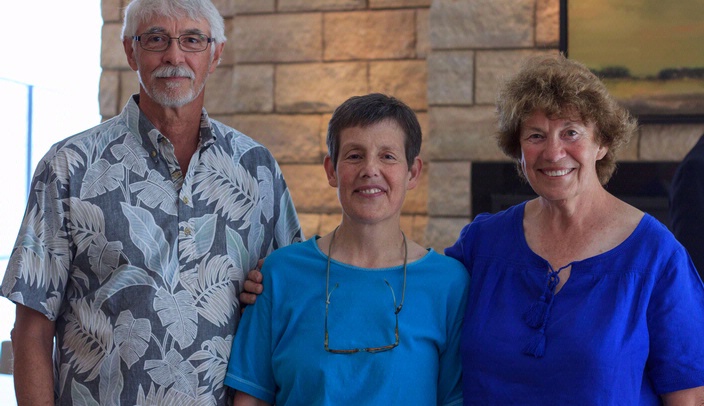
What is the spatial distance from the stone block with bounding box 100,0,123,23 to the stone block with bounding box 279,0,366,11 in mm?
810

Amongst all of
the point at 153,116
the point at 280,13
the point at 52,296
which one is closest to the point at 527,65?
the point at 153,116

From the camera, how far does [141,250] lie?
1.55 meters

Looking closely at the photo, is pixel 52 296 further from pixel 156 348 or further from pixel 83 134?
pixel 83 134

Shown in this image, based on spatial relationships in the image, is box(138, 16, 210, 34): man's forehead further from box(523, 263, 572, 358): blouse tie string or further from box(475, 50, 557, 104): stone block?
box(475, 50, 557, 104): stone block

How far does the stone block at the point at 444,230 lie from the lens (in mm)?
3342

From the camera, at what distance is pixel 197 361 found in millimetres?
1551

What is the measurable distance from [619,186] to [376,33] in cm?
125

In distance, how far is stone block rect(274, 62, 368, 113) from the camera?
3590 mm

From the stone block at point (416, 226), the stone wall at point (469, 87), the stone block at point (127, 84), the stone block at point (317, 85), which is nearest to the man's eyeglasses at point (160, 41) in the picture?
the stone wall at point (469, 87)

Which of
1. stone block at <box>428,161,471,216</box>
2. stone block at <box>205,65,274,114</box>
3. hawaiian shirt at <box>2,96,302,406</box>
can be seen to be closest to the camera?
hawaiian shirt at <box>2,96,302,406</box>

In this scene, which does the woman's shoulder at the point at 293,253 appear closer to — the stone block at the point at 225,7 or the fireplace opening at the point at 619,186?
the fireplace opening at the point at 619,186

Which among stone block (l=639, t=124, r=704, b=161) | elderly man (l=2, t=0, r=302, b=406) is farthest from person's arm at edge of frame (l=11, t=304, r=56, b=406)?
stone block (l=639, t=124, r=704, b=161)

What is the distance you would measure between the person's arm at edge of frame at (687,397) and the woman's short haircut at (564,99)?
494 mm

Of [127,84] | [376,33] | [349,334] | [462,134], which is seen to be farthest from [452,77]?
[349,334]
